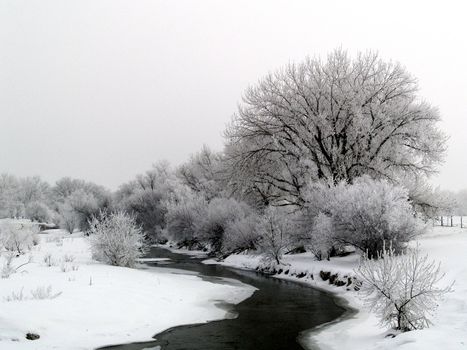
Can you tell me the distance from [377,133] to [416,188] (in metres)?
4.62

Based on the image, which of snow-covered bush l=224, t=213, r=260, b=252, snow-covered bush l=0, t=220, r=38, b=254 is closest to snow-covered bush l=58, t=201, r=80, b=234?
snow-covered bush l=0, t=220, r=38, b=254

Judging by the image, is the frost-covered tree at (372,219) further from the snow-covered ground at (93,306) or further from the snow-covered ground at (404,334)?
the snow-covered ground at (93,306)

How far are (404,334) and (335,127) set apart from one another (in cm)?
2094

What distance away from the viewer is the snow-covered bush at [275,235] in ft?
88.2

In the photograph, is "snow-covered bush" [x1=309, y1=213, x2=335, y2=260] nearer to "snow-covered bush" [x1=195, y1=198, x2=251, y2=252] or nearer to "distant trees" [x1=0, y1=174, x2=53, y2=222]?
"snow-covered bush" [x1=195, y1=198, x2=251, y2=252]

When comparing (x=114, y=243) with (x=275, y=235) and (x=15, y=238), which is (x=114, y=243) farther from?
(x=275, y=235)

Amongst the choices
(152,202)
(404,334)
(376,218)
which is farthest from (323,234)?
(152,202)

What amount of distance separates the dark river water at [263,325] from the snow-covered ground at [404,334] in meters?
0.76

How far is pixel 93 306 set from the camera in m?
12.2

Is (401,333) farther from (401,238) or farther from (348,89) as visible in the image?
(348,89)

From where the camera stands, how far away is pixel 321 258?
2491cm

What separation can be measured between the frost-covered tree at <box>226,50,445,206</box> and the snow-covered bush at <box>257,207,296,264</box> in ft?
9.35

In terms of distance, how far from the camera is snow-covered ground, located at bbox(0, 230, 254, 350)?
9.76 meters

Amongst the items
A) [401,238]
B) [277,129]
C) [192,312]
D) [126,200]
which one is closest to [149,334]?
[192,312]
